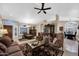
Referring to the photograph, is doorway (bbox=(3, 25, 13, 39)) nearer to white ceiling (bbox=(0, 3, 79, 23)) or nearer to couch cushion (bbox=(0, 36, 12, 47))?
couch cushion (bbox=(0, 36, 12, 47))

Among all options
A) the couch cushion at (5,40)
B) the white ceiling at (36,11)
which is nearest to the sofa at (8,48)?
the couch cushion at (5,40)

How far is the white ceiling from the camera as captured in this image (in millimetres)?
2840

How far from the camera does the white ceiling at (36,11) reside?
284 cm

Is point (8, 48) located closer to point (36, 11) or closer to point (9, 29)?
point (9, 29)

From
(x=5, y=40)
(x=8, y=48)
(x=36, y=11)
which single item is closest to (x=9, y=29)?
(x=5, y=40)

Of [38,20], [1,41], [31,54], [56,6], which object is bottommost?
[31,54]

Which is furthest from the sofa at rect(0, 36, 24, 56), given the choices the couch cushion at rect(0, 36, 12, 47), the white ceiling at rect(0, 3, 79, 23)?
the white ceiling at rect(0, 3, 79, 23)

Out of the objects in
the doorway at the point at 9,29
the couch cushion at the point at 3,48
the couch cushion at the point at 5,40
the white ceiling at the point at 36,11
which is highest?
the white ceiling at the point at 36,11

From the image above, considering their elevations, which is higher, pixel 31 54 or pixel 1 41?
pixel 1 41

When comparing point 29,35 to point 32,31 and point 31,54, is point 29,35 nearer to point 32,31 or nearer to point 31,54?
point 32,31

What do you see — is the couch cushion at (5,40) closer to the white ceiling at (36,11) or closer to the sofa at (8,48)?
the sofa at (8,48)

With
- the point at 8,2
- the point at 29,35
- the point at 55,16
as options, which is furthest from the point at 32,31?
the point at 8,2

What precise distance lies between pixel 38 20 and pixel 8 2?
2.16 feet

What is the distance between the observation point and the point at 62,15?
2.85 m
